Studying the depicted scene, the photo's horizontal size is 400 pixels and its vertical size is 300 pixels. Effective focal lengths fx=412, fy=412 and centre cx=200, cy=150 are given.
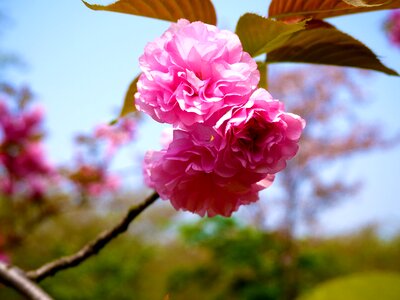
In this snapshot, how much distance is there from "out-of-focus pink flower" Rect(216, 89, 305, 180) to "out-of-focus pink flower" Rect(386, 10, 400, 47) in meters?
3.57

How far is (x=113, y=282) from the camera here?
370 centimetres

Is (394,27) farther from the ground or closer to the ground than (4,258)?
farther from the ground

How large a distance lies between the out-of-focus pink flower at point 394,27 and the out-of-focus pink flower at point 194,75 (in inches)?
141

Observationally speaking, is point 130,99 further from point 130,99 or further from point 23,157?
point 23,157

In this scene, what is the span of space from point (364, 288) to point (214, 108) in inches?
56.0

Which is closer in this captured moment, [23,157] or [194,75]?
[194,75]

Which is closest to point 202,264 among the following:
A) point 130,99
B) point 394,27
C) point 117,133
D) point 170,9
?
point 117,133

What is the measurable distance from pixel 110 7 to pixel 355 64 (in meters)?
0.33

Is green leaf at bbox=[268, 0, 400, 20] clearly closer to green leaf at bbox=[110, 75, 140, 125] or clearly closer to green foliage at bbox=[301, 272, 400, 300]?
green leaf at bbox=[110, 75, 140, 125]

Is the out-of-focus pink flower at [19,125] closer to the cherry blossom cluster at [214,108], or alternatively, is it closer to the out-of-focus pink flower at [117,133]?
the out-of-focus pink flower at [117,133]

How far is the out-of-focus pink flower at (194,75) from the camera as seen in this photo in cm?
42

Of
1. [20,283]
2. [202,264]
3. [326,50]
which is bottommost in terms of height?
[202,264]

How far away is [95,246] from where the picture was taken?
618mm

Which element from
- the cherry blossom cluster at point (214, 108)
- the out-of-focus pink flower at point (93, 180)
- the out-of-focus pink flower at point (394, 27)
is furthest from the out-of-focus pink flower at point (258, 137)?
the out-of-focus pink flower at point (394, 27)
